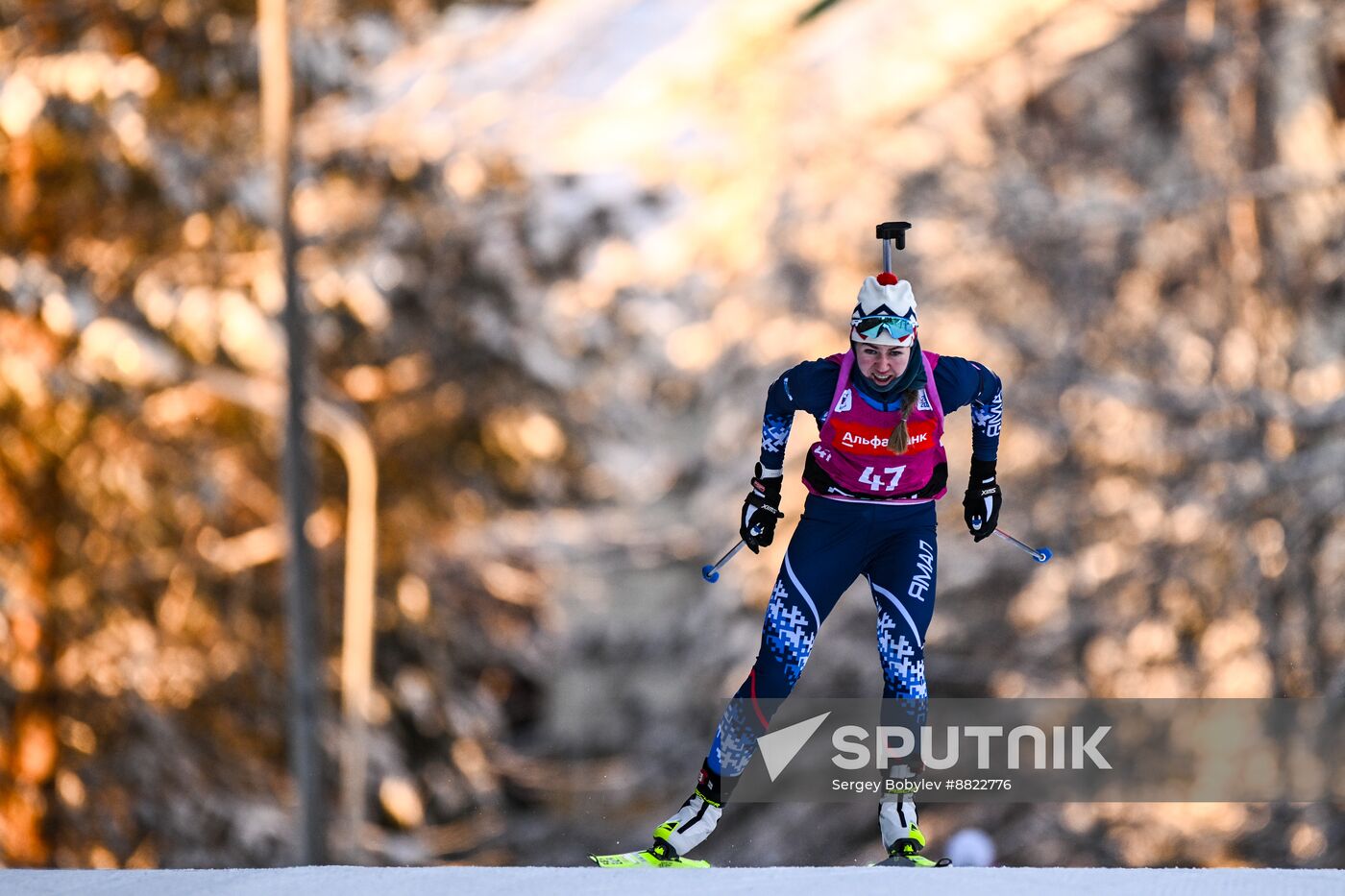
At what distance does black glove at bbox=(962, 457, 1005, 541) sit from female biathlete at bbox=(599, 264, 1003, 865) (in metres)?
0.13

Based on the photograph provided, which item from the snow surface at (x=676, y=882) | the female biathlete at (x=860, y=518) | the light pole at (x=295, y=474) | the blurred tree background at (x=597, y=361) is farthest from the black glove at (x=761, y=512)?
the blurred tree background at (x=597, y=361)

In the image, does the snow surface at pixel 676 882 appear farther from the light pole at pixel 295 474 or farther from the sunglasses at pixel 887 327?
the light pole at pixel 295 474

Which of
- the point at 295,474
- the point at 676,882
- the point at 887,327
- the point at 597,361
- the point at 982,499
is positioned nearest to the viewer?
the point at 676,882

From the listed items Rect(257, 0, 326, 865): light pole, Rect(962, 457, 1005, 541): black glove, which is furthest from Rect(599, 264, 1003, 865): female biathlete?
Rect(257, 0, 326, 865): light pole

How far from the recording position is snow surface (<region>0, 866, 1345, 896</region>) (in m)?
2.94

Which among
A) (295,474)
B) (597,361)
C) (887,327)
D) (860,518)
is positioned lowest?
(860,518)

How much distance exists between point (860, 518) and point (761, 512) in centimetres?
23

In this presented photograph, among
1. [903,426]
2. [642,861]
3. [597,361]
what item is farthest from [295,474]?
[903,426]

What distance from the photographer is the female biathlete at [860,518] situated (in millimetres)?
3268

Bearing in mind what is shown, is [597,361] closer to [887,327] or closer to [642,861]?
[642,861]

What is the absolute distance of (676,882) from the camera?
3.03 m

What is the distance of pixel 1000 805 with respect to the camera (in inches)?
425

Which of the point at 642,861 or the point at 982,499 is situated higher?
the point at 982,499

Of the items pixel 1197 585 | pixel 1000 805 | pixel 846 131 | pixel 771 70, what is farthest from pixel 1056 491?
pixel 771 70
